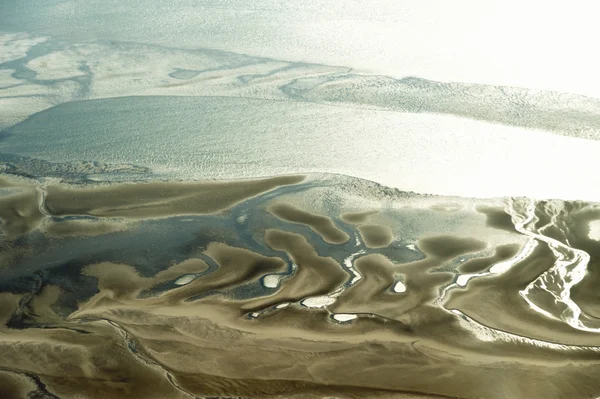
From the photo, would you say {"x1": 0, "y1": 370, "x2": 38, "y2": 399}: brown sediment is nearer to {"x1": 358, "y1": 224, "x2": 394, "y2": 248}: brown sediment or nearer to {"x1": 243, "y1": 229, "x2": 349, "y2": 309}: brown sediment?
{"x1": 243, "y1": 229, "x2": 349, "y2": 309}: brown sediment

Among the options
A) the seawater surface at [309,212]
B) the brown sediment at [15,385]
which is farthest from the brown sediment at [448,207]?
the brown sediment at [15,385]

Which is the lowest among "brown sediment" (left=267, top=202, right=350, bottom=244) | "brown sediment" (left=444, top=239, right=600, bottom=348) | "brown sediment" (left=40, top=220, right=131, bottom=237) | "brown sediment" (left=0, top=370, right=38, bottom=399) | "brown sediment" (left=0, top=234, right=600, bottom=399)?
"brown sediment" (left=0, top=370, right=38, bottom=399)

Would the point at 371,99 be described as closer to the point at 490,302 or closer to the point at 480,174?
the point at 480,174

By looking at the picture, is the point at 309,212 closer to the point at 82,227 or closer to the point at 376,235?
the point at 376,235

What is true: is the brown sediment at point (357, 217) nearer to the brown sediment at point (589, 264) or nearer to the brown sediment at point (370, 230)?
the brown sediment at point (370, 230)

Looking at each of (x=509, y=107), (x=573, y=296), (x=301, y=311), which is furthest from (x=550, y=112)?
(x=301, y=311)

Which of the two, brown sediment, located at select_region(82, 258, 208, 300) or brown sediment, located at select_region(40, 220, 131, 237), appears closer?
brown sediment, located at select_region(82, 258, 208, 300)

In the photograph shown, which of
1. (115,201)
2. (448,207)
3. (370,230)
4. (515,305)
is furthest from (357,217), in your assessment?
(115,201)

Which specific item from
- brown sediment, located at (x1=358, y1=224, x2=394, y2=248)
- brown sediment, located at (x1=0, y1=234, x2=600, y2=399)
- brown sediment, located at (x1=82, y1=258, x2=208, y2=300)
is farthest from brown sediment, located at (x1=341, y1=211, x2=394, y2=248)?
brown sediment, located at (x1=82, y1=258, x2=208, y2=300)
